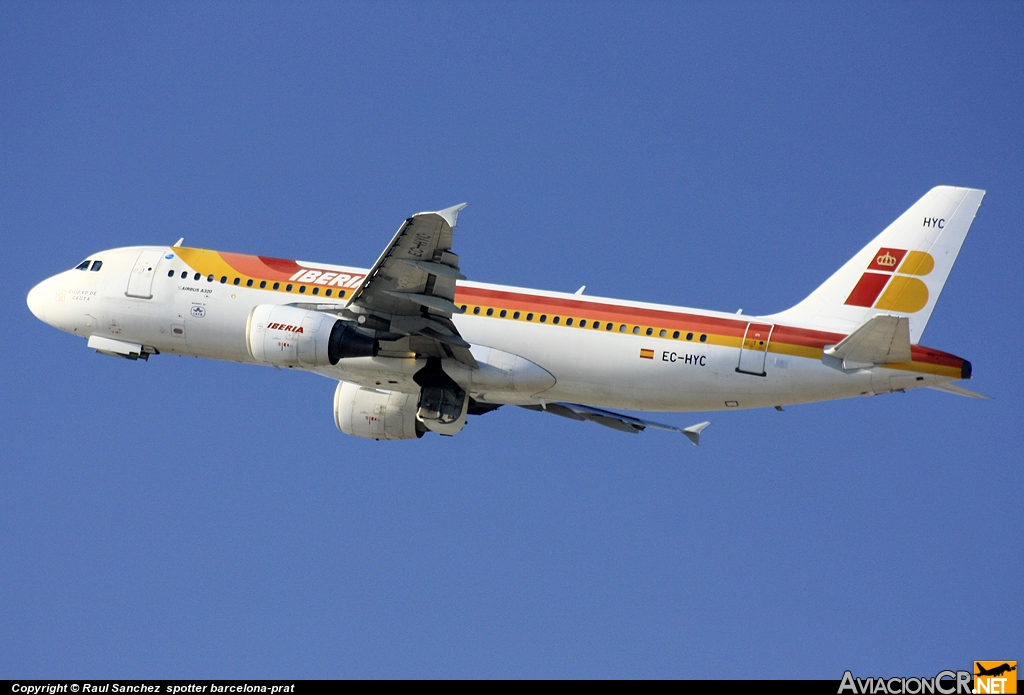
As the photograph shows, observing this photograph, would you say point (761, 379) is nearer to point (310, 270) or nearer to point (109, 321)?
point (310, 270)

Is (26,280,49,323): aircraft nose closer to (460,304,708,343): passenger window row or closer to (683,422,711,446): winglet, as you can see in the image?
(460,304,708,343): passenger window row

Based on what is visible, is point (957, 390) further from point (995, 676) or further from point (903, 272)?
point (995, 676)

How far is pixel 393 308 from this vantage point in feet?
107

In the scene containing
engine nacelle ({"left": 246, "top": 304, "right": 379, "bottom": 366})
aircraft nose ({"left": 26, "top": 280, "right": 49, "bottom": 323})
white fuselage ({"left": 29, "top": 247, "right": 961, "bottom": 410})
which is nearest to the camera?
white fuselage ({"left": 29, "top": 247, "right": 961, "bottom": 410})

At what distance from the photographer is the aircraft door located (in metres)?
31.9

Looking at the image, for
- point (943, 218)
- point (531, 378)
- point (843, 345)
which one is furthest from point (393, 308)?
point (943, 218)

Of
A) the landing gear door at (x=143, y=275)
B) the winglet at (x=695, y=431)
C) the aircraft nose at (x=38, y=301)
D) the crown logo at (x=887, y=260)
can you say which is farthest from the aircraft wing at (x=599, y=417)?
the aircraft nose at (x=38, y=301)

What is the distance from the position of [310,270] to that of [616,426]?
35.1ft

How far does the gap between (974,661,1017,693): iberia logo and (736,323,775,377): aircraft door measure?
8.78 meters

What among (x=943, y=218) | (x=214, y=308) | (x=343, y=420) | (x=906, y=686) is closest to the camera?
(x=906, y=686)

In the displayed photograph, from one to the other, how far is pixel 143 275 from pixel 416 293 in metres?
9.93

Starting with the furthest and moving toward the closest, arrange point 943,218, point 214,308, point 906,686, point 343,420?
point 343,420 < point 214,308 < point 943,218 < point 906,686

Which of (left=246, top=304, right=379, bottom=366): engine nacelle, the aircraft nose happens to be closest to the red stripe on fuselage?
(left=246, top=304, right=379, bottom=366): engine nacelle

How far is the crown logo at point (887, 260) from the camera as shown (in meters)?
32.9
